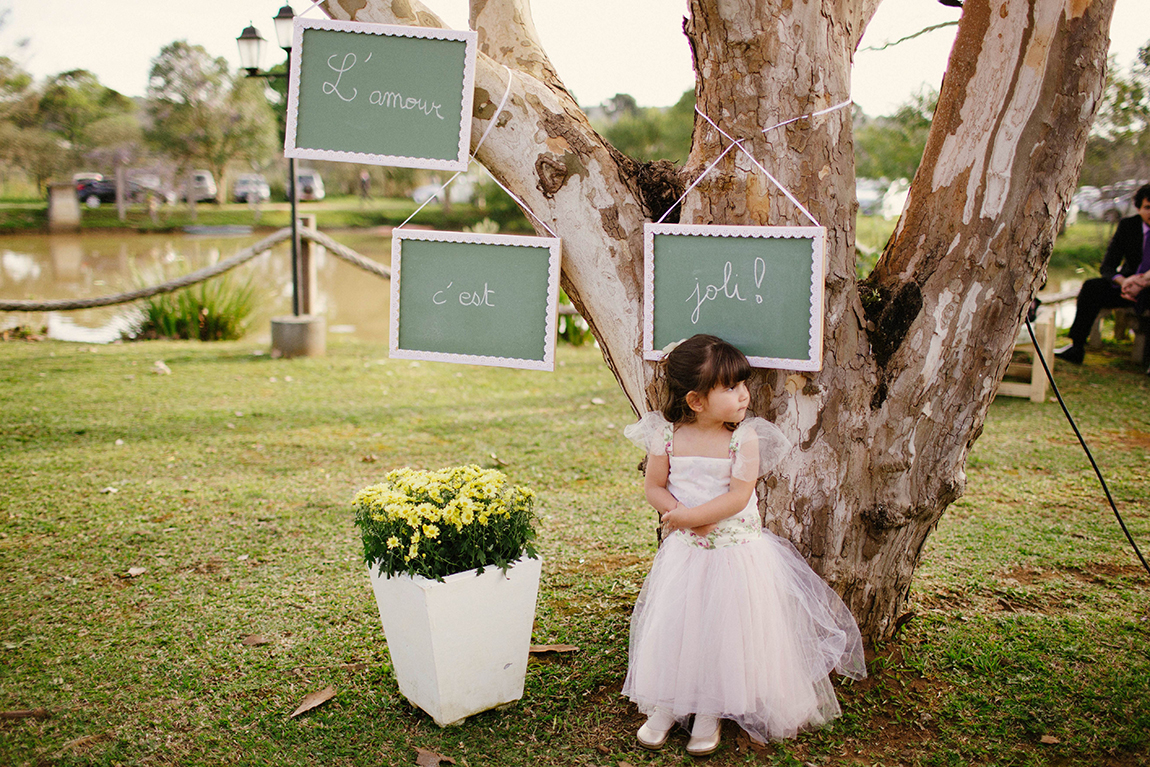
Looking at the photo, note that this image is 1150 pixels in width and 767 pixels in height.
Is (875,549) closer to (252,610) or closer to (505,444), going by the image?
(252,610)

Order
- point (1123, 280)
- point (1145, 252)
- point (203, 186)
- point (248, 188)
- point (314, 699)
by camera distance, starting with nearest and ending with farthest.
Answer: point (314, 699) → point (1145, 252) → point (1123, 280) → point (203, 186) → point (248, 188)

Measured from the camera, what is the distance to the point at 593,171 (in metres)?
2.51

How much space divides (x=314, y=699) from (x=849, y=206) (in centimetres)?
230

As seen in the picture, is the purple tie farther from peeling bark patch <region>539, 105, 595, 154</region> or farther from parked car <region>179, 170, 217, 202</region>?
parked car <region>179, 170, 217, 202</region>

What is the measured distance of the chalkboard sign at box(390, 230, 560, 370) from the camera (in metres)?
2.47

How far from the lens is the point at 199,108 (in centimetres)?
2942

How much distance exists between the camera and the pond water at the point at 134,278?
1021 cm

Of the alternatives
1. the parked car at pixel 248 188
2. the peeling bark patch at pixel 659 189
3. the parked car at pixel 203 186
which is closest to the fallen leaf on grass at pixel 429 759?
the peeling bark patch at pixel 659 189

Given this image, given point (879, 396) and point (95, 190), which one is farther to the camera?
point (95, 190)

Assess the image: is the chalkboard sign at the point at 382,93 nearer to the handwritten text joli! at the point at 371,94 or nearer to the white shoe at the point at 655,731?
the handwritten text joli! at the point at 371,94

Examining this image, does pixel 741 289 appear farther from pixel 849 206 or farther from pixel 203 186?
pixel 203 186

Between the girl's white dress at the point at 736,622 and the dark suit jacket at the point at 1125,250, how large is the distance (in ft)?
20.4

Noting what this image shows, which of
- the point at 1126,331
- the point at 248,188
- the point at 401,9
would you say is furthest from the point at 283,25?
the point at 248,188

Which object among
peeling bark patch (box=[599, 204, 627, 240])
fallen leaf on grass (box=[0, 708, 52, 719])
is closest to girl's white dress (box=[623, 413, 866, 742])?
peeling bark patch (box=[599, 204, 627, 240])
